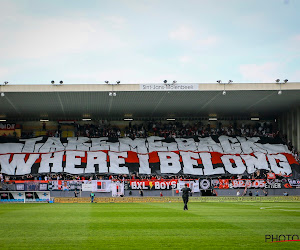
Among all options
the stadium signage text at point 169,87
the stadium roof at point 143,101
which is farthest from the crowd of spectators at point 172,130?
the stadium signage text at point 169,87

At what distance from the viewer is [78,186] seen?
150 ft

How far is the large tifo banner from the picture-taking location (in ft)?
171

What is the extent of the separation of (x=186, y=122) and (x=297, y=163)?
637 inches

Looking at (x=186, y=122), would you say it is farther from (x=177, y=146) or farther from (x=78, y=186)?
(x=78, y=186)

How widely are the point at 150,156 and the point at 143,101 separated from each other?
7.88 m

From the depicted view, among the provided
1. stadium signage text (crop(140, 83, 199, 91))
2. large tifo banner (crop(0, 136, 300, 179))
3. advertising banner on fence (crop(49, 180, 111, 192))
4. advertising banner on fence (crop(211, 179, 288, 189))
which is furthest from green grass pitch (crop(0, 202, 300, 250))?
large tifo banner (crop(0, 136, 300, 179))

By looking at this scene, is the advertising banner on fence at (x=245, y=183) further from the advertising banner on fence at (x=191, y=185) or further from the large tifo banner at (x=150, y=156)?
the large tifo banner at (x=150, y=156)

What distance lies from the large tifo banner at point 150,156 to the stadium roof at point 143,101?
12.0ft

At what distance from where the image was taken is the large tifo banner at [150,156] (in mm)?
52250

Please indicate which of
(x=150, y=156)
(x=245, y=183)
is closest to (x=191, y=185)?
(x=245, y=183)

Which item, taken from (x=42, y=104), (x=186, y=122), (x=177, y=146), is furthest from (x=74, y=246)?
(x=186, y=122)

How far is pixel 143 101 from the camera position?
50.9m

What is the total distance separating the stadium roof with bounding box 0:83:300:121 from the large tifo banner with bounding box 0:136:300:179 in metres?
3.67

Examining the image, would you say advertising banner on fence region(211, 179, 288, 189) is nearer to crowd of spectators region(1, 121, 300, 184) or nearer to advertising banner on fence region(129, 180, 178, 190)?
advertising banner on fence region(129, 180, 178, 190)
